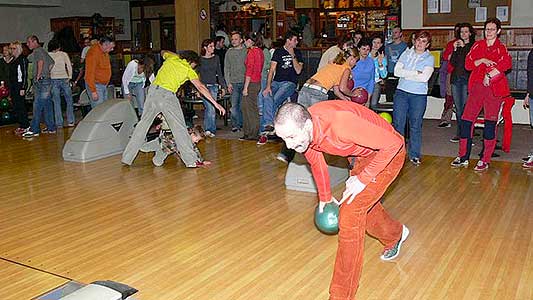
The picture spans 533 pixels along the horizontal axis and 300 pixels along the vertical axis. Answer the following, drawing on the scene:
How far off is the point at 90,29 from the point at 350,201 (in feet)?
50.6

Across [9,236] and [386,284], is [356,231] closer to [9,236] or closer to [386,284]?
[386,284]

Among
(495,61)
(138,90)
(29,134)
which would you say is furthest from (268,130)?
(29,134)

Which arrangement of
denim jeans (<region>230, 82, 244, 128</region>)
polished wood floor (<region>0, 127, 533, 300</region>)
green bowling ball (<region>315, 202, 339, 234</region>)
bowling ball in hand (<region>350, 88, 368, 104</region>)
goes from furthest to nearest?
denim jeans (<region>230, 82, 244, 128</region>) → bowling ball in hand (<region>350, 88, 368, 104</region>) → polished wood floor (<region>0, 127, 533, 300</region>) → green bowling ball (<region>315, 202, 339, 234</region>)

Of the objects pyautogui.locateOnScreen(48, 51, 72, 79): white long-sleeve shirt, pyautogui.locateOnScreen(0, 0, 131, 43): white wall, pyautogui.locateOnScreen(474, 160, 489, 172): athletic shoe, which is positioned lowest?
pyautogui.locateOnScreen(474, 160, 489, 172): athletic shoe

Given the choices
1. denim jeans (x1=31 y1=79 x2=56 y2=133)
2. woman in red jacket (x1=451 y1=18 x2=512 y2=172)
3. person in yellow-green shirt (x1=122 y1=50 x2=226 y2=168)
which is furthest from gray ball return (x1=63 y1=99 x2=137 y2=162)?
woman in red jacket (x1=451 y1=18 x2=512 y2=172)

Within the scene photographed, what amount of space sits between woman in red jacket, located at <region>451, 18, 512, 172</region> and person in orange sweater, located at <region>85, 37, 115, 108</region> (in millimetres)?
5466

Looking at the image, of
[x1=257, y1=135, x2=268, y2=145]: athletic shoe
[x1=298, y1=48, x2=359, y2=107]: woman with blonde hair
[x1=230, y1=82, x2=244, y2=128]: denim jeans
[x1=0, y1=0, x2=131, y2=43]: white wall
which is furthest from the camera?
[x1=0, y1=0, x2=131, y2=43]: white wall

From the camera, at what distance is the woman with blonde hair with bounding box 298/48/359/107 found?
6027mm

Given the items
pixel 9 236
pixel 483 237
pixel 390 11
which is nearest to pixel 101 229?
pixel 9 236

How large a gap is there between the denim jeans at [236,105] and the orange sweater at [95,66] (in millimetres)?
2082

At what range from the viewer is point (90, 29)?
17.0 meters

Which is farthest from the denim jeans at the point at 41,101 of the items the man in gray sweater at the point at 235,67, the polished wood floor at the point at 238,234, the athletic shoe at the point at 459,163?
the athletic shoe at the point at 459,163

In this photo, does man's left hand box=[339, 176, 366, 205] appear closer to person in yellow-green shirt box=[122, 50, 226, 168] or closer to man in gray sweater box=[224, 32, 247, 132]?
person in yellow-green shirt box=[122, 50, 226, 168]

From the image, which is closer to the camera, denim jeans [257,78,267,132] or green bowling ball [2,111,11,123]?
denim jeans [257,78,267,132]
